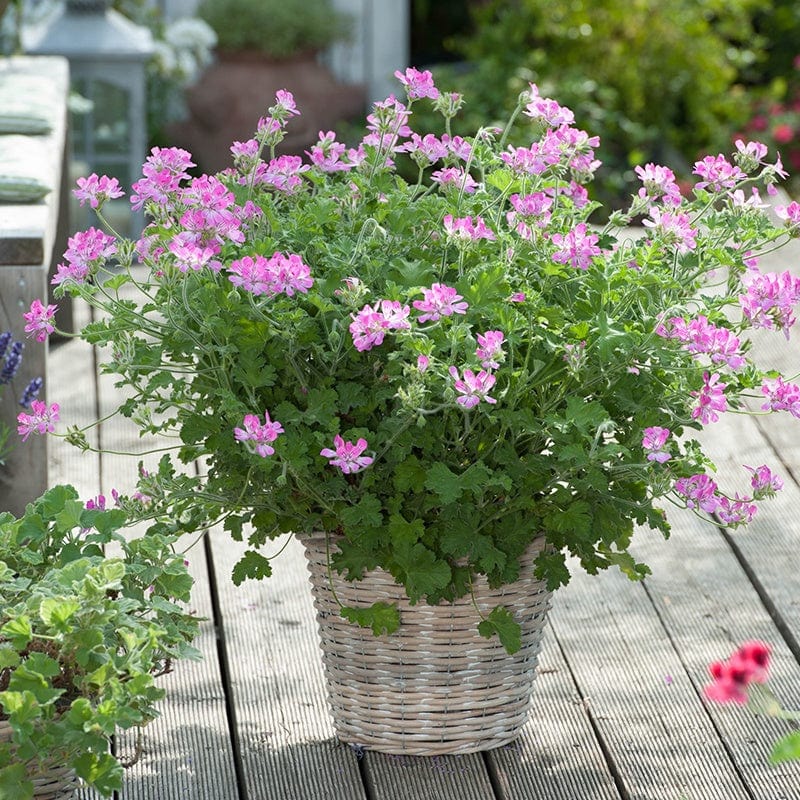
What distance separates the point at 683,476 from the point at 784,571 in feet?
3.19

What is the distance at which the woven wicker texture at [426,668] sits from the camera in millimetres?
1911

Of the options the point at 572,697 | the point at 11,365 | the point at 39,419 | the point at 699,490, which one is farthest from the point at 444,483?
the point at 11,365

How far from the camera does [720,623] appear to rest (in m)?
2.47

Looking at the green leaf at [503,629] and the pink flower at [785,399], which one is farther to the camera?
the green leaf at [503,629]

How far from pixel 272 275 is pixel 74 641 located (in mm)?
466

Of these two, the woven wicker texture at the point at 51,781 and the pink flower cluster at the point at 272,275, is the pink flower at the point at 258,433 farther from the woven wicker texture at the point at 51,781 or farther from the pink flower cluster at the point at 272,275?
the woven wicker texture at the point at 51,781

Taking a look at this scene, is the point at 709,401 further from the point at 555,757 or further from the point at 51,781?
the point at 51,781

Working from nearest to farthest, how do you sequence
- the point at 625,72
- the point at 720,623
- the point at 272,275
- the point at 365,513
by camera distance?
the point at 272,275 → the point at 365,513 → the point at 720,623 → the point at 625,72

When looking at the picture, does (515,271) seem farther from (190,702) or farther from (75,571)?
(190,702)

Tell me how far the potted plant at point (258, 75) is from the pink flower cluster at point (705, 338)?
15.8 ft

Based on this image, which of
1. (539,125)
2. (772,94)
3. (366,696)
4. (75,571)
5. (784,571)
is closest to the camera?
(75,571)

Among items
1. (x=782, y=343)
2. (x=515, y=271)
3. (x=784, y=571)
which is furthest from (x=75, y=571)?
(x=782, y=343)

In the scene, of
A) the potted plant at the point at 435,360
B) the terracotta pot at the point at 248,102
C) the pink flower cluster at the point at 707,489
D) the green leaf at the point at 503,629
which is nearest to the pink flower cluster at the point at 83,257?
the potted plant at the point at 435,360

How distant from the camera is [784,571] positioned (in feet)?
8.75
